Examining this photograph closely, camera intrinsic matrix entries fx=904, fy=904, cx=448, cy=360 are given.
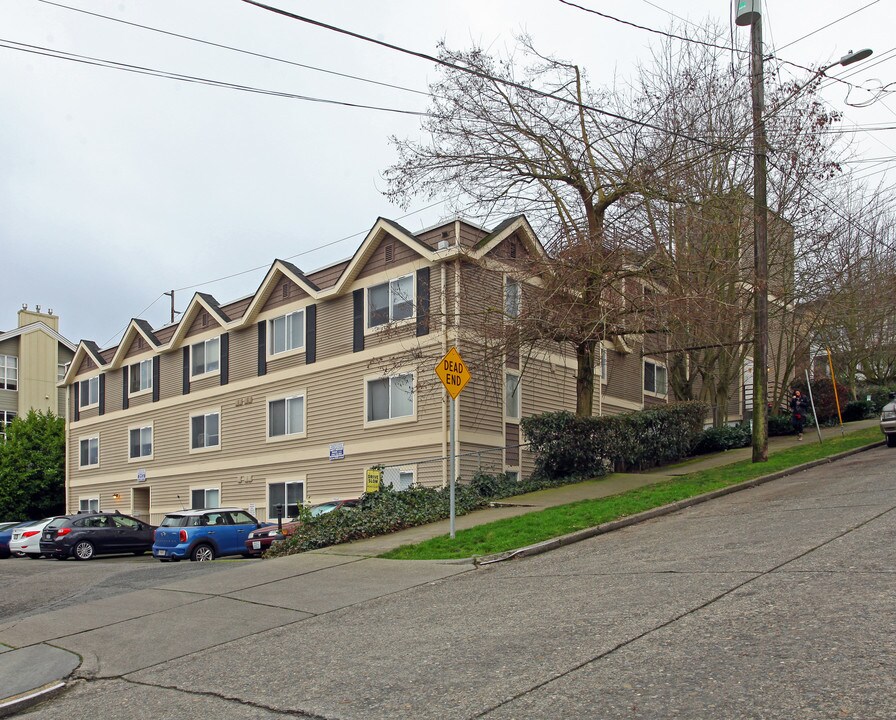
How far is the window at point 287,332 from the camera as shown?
29.1 meters

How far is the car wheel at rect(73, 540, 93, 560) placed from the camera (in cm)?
2503

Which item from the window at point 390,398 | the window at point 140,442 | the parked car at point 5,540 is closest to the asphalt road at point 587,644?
the window at point 390,398

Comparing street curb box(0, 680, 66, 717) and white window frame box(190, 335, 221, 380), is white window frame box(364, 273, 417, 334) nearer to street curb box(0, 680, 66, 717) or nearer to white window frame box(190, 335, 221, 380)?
white window frame box(190, 335, 221, 380)

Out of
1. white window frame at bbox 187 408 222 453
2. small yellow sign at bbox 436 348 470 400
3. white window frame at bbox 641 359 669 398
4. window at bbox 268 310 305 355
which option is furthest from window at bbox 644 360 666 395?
small yellow sign at bbox 436 348 470 400

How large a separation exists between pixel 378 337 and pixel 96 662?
17.2 metres

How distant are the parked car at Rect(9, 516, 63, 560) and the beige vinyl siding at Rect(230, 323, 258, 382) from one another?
801 cm

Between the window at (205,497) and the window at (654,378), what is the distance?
52.0 feet

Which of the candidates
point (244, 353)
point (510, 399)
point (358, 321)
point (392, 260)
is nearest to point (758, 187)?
point (510, 399)

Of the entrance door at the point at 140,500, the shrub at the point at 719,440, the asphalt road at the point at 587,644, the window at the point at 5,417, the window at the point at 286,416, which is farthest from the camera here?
the window at the point at 5,417

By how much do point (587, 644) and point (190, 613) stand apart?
5.77 metres

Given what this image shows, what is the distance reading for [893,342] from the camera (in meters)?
34.2

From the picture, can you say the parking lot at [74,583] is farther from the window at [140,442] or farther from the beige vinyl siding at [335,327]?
the window at [140,442]

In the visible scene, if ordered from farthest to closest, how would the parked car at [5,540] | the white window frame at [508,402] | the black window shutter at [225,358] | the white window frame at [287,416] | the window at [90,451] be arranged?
the window at [90,451], the black window shutter at [225,358], the white window frame at [287,416], the parked car at [5,540], the white window frame at [508,402]

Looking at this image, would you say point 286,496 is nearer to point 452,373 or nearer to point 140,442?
point 140,442
